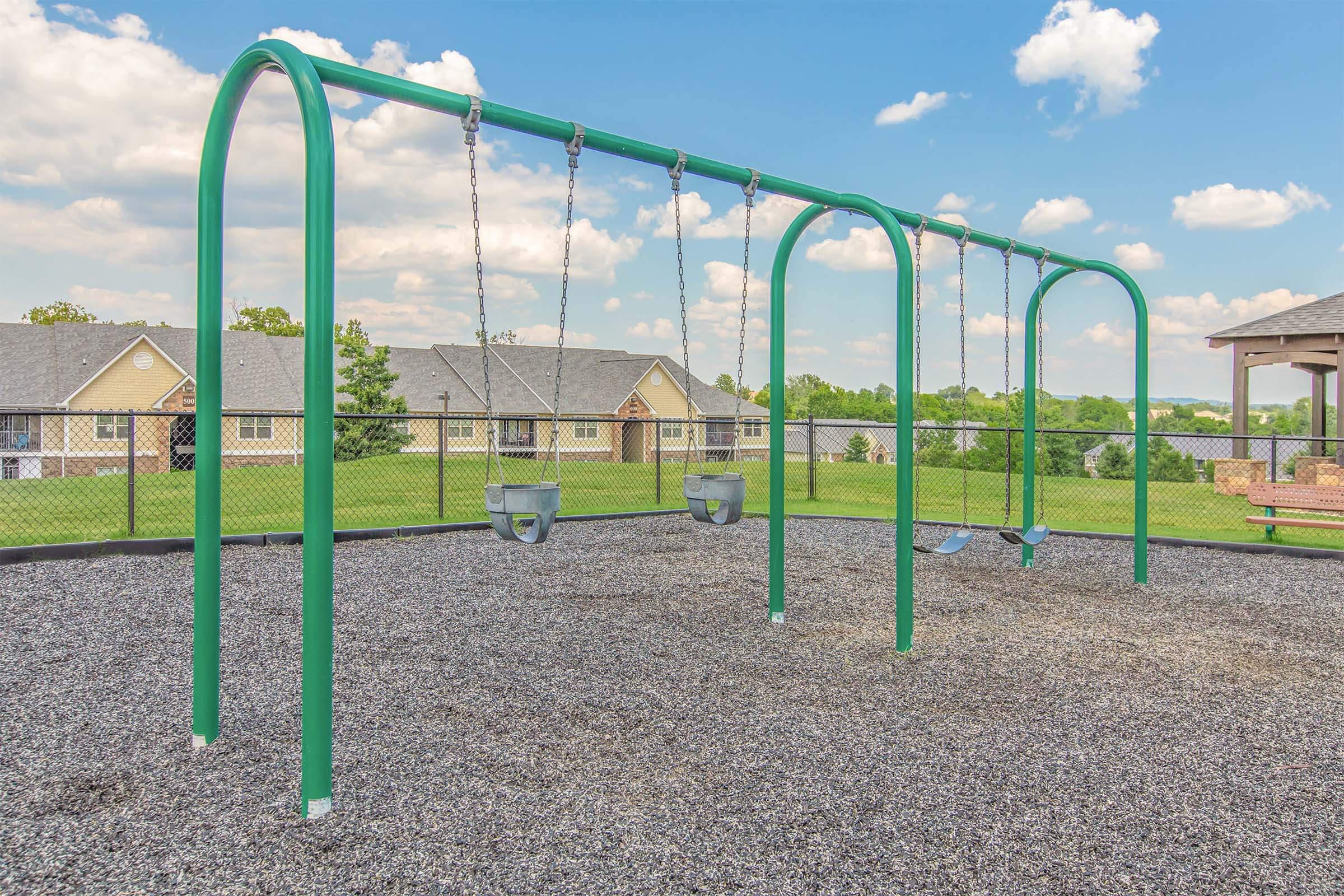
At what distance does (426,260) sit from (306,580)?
26.8 feet

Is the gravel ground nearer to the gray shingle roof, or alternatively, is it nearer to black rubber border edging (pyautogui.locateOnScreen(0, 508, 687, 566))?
black rubber border edging (pyautogui.locateOnScreen(0, 508, 687, 566))

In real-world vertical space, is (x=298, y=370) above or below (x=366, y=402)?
above

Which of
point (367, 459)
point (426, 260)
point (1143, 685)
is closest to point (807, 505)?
point (426, 260)

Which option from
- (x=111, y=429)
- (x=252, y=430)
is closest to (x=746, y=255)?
(x=252, y=430)

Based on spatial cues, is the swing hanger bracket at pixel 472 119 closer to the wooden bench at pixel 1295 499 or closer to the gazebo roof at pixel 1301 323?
the wooden bench at pixel 1295 499

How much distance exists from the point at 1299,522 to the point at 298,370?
31.7m

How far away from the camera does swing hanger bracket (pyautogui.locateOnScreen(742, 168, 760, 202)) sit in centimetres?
446

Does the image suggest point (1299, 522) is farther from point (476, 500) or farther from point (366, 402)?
point (366, 402)

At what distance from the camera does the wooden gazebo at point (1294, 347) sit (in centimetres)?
1306

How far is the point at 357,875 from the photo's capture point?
212cm

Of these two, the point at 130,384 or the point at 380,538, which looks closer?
the point at 380,538

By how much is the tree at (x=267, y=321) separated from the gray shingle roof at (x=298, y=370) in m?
11.7

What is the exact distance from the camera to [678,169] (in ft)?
13.8

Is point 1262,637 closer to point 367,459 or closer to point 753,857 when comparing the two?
point 753,857
